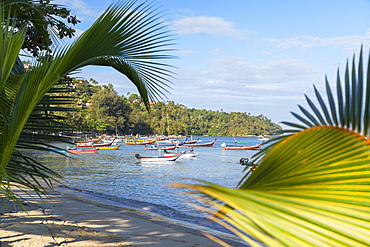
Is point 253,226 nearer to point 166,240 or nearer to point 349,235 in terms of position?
point 349,235

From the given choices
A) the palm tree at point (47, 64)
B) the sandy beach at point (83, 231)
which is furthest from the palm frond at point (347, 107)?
the sandy beach at point (83, 231)

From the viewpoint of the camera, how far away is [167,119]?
315ft

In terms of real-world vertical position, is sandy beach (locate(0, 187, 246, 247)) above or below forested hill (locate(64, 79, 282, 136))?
below

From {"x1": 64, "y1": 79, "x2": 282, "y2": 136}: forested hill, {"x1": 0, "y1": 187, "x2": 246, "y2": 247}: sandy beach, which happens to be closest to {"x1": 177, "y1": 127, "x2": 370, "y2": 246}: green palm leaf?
{"x1": 0, "y1": 187, "x2": 246, "y2": 247}: sandy beach

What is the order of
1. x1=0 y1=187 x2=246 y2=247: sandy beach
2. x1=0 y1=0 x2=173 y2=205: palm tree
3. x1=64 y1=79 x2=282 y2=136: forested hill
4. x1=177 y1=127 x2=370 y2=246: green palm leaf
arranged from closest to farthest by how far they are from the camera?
x1=177 y1=127 x2=370 y2=246: green palm leaf < x1=0 y1=0 x2=173 y2=205: palm tree < x1=0 y1=187 x2=246 y2=247: sandy beach < x1=64 y1=79 x2=282 y2=136: forested hill

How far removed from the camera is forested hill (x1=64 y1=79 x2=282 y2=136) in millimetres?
71500

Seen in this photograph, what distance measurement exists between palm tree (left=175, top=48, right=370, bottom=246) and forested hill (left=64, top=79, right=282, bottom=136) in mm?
65066

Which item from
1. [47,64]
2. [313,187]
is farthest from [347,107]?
[47,64]

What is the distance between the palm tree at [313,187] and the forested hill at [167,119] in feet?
213

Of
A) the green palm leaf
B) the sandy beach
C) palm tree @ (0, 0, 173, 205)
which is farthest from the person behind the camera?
the sandy beach

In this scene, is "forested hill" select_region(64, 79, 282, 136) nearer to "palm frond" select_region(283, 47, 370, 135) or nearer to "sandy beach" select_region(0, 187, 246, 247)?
"sandy beach" select_region(0, 187, 246, 247)

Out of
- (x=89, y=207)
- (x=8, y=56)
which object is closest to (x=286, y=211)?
(x=8, y=56)

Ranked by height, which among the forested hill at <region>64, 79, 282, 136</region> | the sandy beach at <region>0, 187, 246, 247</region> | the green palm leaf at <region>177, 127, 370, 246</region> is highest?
the forested hill at <region>64, 79, 282, 136</region>

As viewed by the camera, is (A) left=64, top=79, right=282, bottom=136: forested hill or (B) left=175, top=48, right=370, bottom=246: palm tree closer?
(B) left=175, top=48, right=370, bottom=246: palm tree
